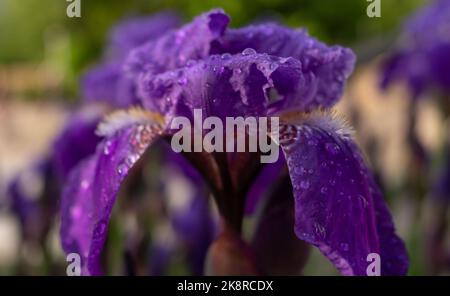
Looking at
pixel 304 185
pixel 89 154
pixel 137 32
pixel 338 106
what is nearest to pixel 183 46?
pixel 304 185

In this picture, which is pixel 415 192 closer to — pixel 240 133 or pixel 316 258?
pixel 316 258

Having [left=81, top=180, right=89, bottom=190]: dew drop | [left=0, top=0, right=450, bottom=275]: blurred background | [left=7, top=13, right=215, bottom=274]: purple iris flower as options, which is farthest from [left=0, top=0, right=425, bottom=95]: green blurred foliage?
[left=81, top=180, right=89, bottom=190]: dew drop

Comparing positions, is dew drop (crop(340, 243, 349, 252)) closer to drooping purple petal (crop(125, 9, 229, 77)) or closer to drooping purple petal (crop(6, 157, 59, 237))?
drooping purple petal (crop(125, 9, 229, 77))

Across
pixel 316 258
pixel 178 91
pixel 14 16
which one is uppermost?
pixel 14 16

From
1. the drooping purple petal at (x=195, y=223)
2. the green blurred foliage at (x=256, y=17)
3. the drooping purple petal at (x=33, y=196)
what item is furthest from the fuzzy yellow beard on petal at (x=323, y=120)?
the green blurred foliage at (x=256, y=17)

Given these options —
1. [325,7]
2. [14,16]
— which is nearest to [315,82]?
[325,7]
